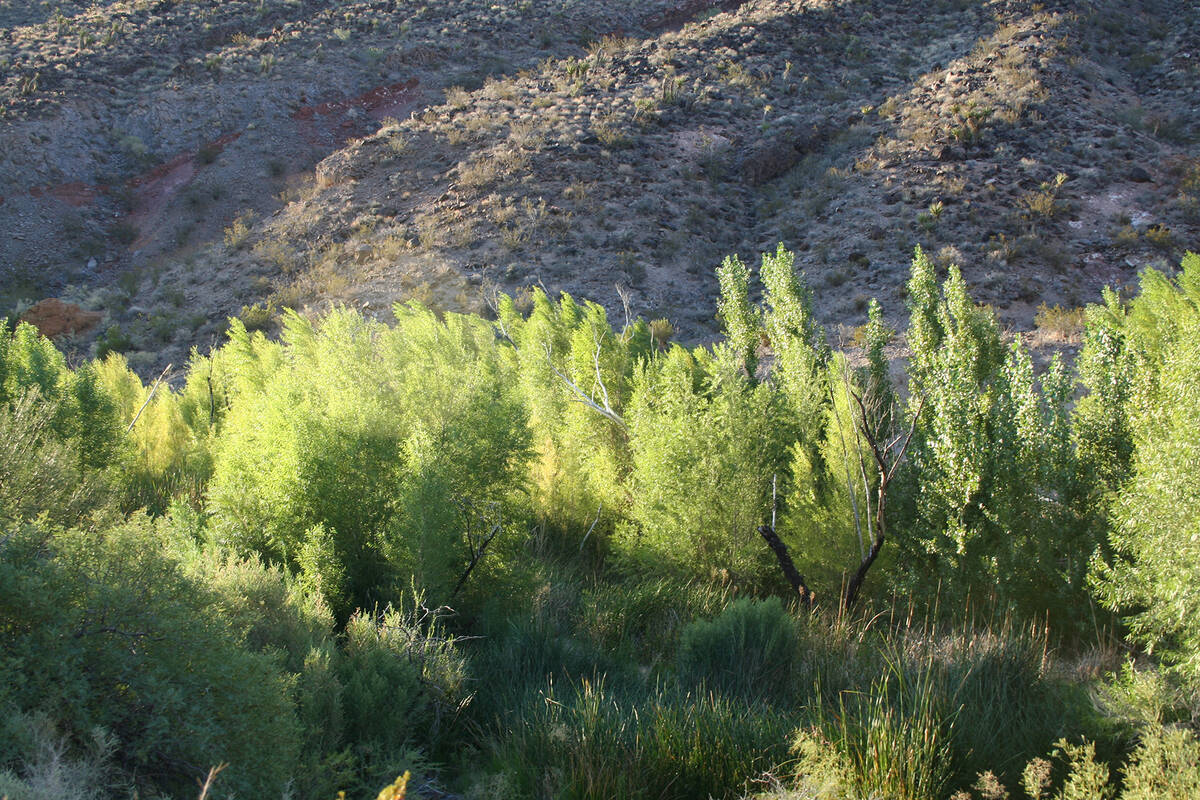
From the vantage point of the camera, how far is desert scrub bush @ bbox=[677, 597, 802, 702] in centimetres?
753

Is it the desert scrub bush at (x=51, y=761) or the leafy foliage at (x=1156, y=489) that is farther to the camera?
the leafy foliage at (x=1156, y=489)

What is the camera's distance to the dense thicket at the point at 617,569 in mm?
4926

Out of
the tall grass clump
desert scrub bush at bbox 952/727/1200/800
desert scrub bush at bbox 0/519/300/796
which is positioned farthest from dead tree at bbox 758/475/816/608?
desert scrub bush at bbox 0/519/300/796

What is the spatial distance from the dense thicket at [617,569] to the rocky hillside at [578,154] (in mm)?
10097

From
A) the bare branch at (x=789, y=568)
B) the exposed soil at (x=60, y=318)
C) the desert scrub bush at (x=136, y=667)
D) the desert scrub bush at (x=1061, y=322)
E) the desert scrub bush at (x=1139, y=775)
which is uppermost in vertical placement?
the desert scrub bush at (x=136, y=667)

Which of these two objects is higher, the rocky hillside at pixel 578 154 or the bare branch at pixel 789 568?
the rocky hillside at pixel 578 154

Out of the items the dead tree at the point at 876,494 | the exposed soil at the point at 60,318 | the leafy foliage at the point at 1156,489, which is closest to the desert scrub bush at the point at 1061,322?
the leafy foliage at the point at 1156,489

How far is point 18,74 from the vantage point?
105ft

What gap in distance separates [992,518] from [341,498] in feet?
23.6

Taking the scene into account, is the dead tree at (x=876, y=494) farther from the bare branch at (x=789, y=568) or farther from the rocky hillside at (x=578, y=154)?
the rocky hillside at (x=578, y=154)

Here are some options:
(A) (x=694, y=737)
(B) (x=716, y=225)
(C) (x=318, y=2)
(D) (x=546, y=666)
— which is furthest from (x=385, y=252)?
(C) (x=318, y=2)

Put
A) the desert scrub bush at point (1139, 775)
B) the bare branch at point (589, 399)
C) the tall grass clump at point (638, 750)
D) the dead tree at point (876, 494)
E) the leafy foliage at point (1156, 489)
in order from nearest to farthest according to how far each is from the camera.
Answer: the desert scrub bush at point (1139, 775), the tall grass clump at point (638, 750), the leafy foliage at point (1156, 489), the dead tree at point (876, 494), the bare branch at point (589, 399)

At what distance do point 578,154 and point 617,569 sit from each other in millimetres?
19691

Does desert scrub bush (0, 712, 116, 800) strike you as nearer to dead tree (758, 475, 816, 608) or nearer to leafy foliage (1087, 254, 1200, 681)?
dead tree (758, 475, 816, 608)
